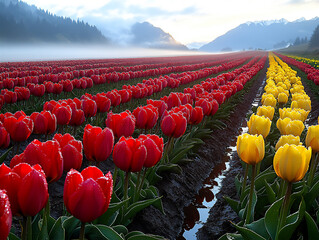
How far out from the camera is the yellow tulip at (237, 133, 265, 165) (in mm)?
2275

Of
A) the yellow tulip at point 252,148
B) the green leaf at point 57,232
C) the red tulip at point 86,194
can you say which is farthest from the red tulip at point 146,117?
the red tulip at point 86,194

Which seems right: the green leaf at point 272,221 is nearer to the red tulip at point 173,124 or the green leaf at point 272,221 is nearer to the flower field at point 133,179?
the flower field at point 133,179

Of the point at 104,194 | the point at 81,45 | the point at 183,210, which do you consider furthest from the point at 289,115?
the point at 81,45

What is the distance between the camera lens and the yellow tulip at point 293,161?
6.20 ft

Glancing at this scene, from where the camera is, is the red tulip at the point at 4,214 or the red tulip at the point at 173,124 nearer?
the red tulip at the point at 4,214

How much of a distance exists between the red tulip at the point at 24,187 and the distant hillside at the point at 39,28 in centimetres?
12108

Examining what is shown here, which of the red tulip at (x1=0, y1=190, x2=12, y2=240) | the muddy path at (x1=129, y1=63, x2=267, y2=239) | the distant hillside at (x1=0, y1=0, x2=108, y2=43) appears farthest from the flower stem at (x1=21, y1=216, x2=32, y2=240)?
the distant hillside at (x1=0, y1=0, x2=108, y2=43)

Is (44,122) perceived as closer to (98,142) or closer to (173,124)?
(98,142)

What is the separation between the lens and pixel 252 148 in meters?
2.29

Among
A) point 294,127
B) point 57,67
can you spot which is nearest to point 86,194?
point 294,127

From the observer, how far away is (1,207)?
0.99 m

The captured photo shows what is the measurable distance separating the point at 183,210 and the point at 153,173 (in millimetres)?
699

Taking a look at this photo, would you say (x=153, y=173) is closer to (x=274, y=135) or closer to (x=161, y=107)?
(x=161, y=107)

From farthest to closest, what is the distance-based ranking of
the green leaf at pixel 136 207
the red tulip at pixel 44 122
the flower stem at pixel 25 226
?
1. the red tulip at pixel 44 122
2. the green leaf at pixel 136 207
3. the flower stem at pixel 25 226
